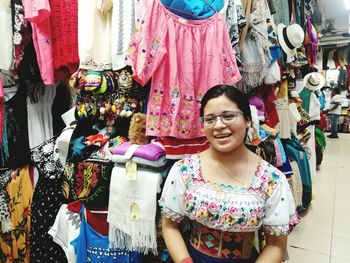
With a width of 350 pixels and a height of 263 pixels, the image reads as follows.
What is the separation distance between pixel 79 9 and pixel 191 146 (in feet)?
3.36

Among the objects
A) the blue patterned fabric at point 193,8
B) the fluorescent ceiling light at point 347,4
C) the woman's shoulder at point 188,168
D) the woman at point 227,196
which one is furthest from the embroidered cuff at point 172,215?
the fluorescent ceiling light at point 347,4

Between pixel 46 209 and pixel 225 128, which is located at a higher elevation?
pixel 225 128

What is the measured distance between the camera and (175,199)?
4.18 feet

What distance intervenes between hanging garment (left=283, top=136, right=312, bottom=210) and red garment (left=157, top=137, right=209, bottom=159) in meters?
1.50

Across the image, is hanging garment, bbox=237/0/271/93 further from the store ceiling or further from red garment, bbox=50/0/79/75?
the store ceiling

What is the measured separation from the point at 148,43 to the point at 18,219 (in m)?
1.50

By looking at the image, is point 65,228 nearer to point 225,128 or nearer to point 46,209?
point 46,209

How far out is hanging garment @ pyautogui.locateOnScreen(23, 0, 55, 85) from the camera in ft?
5.54

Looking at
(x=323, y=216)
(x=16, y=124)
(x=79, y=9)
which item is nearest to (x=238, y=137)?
(x=79, y=9)

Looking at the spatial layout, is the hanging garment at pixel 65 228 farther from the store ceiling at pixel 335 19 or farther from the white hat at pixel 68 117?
the store ceiling at pixel 335 19

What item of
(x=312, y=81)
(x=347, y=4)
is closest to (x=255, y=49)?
(x=312, y=81)

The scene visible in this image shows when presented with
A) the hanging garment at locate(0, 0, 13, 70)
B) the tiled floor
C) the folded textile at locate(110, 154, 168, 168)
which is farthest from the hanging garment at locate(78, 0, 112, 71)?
the tiled floor

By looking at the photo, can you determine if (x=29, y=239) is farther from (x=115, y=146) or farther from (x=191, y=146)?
(x=191, y=146)

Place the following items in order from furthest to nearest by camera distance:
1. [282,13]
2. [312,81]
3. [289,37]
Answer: [312,81] → [282,13] → [289,37]
